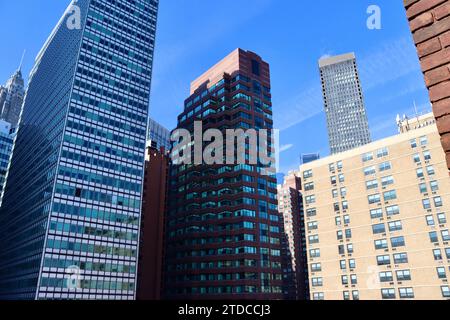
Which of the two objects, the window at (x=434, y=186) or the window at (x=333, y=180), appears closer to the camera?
the window at (x=434, y=186)

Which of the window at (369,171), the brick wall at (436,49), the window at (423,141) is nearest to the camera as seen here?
the brick wall at (436,49)

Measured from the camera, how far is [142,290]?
113438mm

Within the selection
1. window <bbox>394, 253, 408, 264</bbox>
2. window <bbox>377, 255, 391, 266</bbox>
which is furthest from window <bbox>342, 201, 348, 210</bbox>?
window <bbox>394, 253, 408, 264</bbox>

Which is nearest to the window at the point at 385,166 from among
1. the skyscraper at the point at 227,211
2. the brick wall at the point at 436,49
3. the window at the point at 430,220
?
the window at the point at 430,220

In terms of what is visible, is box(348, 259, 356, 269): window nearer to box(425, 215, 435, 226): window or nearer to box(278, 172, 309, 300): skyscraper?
box(425, 215, 435, 226): window

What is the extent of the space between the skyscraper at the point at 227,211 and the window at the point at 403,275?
39823 millimetres

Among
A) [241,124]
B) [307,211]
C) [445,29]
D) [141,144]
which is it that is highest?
[241,124]

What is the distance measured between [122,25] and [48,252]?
6984cm

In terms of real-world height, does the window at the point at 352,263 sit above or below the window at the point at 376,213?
below

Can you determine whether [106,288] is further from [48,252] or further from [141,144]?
[141,144]

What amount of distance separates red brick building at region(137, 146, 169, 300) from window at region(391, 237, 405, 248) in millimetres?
69515

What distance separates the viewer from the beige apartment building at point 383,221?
68812mm

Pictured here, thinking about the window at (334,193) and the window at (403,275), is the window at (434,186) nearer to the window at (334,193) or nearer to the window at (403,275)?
the window at (403,275)
